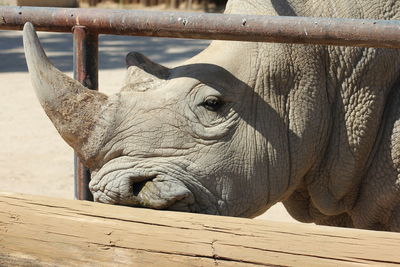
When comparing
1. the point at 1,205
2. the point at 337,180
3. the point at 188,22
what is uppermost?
the point at 188,22

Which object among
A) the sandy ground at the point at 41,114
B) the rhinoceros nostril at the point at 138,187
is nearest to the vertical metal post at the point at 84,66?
the rhinoceros nostril at the point at 138,187

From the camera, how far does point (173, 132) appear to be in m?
3.52

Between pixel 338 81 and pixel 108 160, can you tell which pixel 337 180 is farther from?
pixel 108 160

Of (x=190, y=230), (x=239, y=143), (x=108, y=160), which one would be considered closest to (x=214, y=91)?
(x=239, y=143)

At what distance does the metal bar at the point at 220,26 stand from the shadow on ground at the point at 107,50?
8994 mm

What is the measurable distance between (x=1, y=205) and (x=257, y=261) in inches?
34.3

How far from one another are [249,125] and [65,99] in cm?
77

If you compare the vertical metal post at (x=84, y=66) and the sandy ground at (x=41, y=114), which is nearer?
the vertical metal post at (x=84, y=66)

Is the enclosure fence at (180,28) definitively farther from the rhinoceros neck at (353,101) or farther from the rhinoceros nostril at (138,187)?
the rhinoceros neck at (353,101)

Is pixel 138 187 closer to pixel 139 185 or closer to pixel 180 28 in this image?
pixel 139 185

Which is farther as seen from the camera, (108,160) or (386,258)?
(108,160)

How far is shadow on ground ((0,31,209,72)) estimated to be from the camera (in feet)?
42.5

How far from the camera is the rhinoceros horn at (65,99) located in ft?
11.1

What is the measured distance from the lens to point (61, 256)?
8.63 ft
